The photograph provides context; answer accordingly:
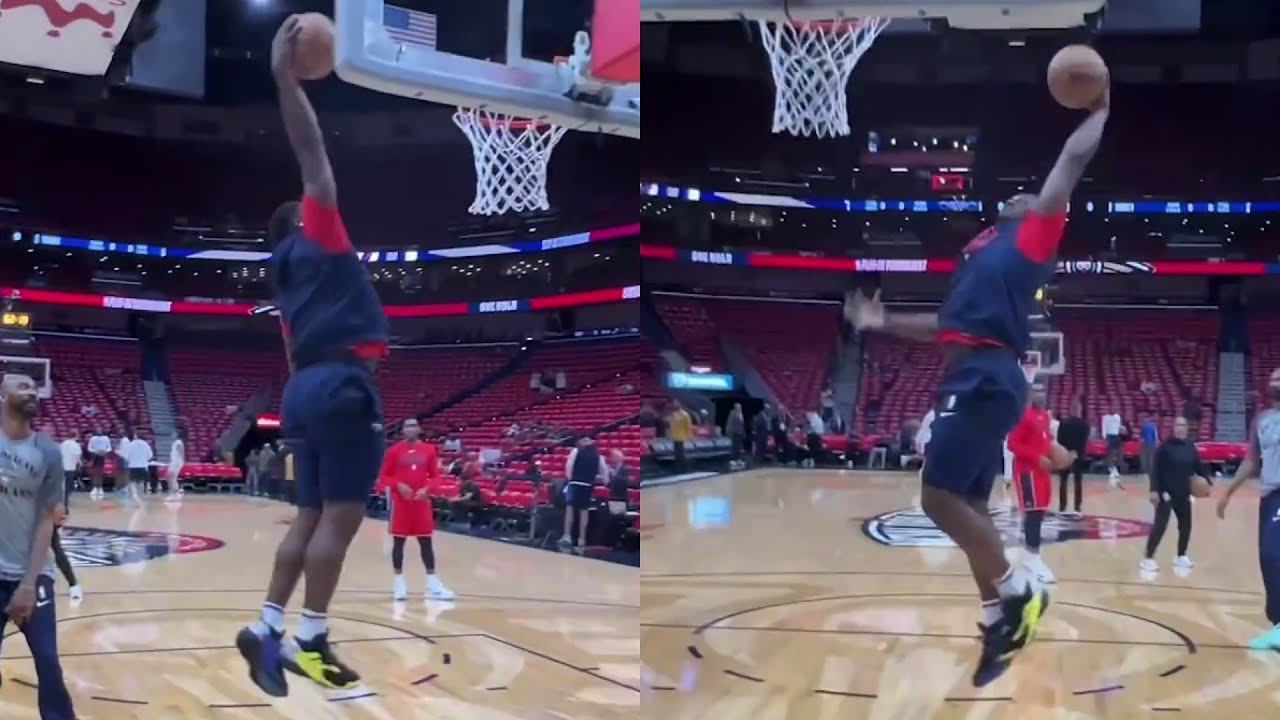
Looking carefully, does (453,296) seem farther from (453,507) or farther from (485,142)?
(453,507)

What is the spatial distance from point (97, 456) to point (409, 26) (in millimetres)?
6529

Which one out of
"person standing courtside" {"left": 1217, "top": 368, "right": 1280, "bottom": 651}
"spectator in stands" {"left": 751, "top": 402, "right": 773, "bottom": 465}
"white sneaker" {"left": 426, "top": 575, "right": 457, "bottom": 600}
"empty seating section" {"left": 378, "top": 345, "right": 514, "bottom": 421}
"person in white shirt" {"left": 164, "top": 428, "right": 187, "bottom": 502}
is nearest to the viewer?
"person standing courtside" {"left": 1217, "top": 368, "right": 1280, "bottom": 651}

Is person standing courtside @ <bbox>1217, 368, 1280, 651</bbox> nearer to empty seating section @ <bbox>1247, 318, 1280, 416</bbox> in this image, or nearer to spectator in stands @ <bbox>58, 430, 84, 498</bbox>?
spectator in stands @ <bbox>58, 430, 84, 498</bbox>

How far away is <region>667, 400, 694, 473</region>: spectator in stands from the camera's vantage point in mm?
→ 13727

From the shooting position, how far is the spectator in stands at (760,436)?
17.3 m

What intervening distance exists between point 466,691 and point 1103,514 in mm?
8450

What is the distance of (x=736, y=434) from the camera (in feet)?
Result: 57.6

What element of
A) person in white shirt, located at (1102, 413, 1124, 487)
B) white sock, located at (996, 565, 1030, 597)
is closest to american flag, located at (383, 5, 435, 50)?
white sock, located at (996, 565, 1030, 597)

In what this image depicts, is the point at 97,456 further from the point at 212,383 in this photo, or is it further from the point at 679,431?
the point at 679,431

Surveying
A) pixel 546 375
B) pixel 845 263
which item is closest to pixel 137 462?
pixel 546 375

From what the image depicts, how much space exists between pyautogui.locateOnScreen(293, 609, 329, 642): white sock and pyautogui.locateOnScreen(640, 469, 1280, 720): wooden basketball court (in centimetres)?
236

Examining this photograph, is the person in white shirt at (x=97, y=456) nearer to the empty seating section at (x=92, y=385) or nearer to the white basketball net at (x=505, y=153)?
the empty seating section at (x=92, y=385)

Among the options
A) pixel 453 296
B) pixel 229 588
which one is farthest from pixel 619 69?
pixel 229 588

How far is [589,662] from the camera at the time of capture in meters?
6.09
